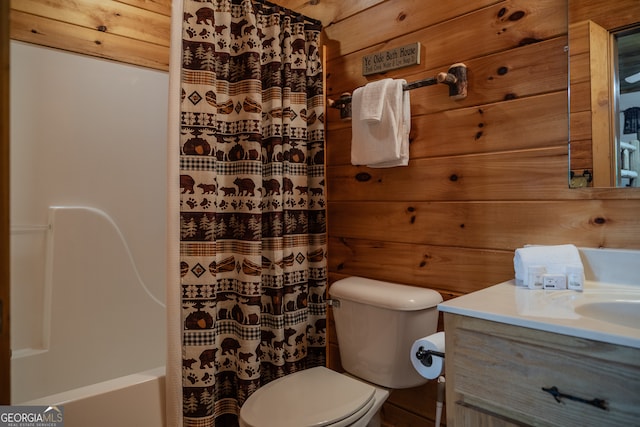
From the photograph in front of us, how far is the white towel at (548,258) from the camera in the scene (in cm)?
109

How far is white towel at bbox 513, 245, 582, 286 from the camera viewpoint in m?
1.09

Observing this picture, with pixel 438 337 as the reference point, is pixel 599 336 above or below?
above

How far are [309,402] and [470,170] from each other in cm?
98

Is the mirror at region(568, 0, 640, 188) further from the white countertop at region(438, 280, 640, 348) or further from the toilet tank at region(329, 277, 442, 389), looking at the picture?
the toilet tank at region(329, 277, 442, 389)

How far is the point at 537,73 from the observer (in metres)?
1.25

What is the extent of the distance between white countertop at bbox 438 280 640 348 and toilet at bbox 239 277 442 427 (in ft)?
1.21

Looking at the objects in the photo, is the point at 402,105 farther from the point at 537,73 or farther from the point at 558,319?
the point at 558,319

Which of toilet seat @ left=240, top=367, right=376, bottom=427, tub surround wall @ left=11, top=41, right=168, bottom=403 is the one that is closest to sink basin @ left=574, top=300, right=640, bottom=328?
toilet seat @ left=240, top=367, right=376, bottom=427

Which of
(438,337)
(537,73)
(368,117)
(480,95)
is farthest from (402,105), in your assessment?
(438,337)

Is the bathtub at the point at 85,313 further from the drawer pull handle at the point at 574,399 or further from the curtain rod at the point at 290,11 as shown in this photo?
the drawer pull handle at the point at 574,399

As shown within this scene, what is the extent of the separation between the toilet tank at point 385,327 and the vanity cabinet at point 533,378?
1.44ft

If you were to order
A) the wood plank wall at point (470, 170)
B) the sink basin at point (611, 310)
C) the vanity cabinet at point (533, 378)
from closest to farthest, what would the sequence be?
the vanity cabinet at point (533, 378) < the sink basin at point (611, 310) < the wood plank wall at point (470, 170)

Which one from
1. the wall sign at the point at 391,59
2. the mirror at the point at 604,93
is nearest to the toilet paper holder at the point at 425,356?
the mirror at the point at 604,93

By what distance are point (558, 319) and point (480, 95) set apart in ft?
2.88
